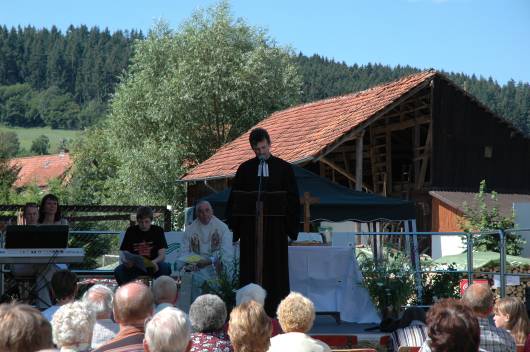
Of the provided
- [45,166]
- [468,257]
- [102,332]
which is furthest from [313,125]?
[45,166]

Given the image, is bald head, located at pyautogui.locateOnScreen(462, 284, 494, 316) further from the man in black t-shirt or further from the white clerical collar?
the man in black t-shirt

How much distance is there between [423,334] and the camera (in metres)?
6.38

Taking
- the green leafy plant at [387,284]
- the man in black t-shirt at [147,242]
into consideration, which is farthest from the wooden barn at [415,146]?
the man in black t-shirt at [147,242]

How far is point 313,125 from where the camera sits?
2681 cm

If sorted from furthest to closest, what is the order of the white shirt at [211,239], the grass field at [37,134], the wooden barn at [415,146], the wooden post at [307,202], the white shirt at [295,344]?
the grass field at [37,134] → the wooden barn at [415,146] → the wooden post at [307,202] → the white shirt at [211,239] → the white shirt at [295,344]

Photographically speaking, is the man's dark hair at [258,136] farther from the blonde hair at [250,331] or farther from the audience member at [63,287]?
the blonde hair at [250,331]

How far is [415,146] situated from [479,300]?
23474mm

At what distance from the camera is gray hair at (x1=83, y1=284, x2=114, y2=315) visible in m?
5.95

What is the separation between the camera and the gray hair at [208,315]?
5.46 metres

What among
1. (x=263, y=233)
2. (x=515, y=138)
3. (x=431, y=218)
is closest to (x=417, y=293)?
(x=263, y=233)

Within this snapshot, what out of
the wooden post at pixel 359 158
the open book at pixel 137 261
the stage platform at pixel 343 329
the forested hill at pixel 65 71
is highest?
the forested hill at pixel 65 71

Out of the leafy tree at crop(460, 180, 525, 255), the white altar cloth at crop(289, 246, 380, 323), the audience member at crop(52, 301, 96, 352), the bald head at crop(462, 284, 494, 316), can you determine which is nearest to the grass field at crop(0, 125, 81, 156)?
the leafy tree at crop(460, 180, 525, 255)

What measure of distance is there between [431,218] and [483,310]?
2298 centimetres

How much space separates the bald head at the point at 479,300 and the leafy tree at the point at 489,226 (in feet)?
40.3
